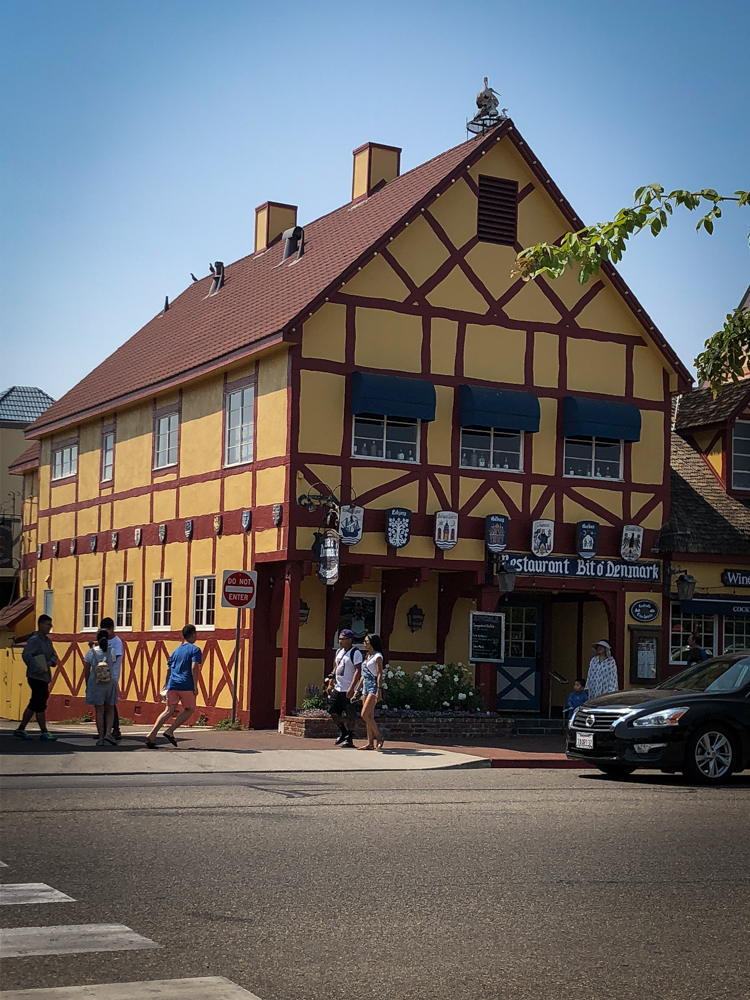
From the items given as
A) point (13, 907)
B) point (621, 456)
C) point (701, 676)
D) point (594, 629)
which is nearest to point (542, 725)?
point (594, 629)

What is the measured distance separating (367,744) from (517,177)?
37.2 ft

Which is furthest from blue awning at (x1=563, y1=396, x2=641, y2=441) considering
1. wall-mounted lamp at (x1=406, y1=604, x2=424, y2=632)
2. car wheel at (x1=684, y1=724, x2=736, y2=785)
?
car wheel at (x1=684, y1=724, x2=736, y2=785)

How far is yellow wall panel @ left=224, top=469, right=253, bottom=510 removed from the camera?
25.2 m

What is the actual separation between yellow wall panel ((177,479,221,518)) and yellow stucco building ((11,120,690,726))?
7 centimetres

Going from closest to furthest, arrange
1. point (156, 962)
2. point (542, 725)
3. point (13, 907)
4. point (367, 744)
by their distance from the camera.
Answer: point (156, 962)
point (13, 907)
point (367, 744)
point (542, 725)

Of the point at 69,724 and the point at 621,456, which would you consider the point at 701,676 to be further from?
the point at 69,724

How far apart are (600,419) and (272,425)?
6176 millimetres

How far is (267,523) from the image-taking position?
24344 mm

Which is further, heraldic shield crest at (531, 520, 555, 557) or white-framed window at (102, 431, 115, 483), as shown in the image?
white-framed window at (102, 431, 115, 483)

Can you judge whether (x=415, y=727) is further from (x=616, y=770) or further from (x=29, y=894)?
(x=29, y=894)

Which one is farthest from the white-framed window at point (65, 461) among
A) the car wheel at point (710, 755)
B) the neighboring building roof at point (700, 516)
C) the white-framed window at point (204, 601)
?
the car wheel at point (710, 755)

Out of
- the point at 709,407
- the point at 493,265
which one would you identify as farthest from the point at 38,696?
the point at 709,407

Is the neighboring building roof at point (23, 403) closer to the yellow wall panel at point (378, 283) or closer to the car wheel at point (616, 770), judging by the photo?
the yellow wall panel at point (378, 283)

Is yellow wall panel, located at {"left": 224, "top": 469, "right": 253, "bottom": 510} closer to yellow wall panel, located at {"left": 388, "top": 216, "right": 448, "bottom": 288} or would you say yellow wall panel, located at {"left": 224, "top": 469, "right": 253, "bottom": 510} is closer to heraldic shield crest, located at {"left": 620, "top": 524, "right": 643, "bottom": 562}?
yellow wall panel, located at {"left": 388, "top": 216, "right": 448, "bottom": 288}
